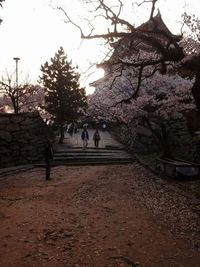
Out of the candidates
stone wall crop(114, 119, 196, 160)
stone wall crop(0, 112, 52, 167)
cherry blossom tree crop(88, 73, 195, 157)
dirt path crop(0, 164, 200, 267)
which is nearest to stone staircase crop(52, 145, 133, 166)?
stone wall crop(114, 119, 196, 160)

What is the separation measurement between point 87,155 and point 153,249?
1564cm

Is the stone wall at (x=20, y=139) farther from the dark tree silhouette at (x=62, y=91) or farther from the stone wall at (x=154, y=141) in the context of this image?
the stone wall at (x=154, y=141)

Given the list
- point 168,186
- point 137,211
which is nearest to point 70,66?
point 168,186

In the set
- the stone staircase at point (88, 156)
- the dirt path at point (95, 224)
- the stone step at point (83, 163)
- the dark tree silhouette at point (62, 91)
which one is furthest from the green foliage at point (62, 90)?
the dirt path at point (95, 224)

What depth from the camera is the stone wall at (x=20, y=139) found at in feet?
74.6

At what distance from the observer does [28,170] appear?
21125 mm

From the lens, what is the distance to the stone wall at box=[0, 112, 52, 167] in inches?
895

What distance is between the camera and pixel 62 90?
27.6 m

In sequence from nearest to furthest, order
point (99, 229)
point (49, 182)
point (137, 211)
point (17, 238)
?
1. point (17, 238)
2. point (99, 229)
3. point (137, 211)
4. point (49, 182)

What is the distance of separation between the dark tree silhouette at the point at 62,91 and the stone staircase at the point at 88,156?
2.67m

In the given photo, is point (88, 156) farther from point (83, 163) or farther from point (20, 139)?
point (20, 139)

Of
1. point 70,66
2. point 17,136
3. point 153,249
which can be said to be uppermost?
point 70,66

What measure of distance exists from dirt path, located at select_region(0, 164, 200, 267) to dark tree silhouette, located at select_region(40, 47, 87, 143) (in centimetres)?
1060

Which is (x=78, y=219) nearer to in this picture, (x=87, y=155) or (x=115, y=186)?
(x=115, y=186)
